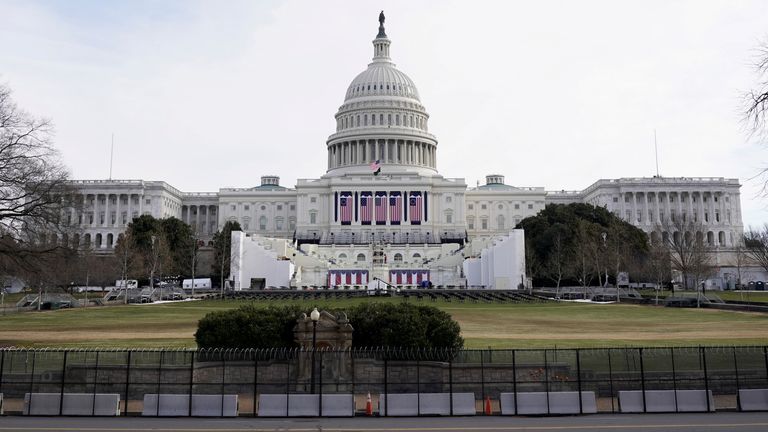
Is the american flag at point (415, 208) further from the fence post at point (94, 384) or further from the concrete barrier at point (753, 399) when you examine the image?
the concrete barrier at point (753, 399)

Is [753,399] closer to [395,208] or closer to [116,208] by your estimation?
[395,208]

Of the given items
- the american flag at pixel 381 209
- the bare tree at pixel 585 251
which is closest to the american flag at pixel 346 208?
the american flag at pixel 381 209

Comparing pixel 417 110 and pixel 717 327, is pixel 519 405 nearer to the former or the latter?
pixel 717 327

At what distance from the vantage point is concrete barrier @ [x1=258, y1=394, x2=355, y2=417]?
19812mm

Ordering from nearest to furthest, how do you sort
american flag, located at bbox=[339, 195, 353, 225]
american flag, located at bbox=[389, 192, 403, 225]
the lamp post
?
A: the lamp post → american flag, located at bbox=[389, 192, 403, 225] → american flag, located at bbox=[339, 195, 353, 225]

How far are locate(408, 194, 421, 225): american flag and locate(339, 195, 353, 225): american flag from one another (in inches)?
514

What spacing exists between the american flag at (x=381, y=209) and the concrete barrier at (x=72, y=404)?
12606cm

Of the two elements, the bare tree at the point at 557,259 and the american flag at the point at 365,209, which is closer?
the bare tree at the point at 557,259

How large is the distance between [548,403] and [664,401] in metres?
3.54

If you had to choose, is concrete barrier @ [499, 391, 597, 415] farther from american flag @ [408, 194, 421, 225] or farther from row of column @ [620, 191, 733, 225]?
row of column @ [620, 191, 733, 225]

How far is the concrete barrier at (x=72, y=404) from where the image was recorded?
19750mm

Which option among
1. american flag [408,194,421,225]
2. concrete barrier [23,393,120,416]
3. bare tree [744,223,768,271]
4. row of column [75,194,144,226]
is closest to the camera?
concrete barrier [23,393,120,416]

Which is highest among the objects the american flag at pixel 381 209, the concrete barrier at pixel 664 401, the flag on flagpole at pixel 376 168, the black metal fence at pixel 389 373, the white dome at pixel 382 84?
the white dome at pixel 382 84

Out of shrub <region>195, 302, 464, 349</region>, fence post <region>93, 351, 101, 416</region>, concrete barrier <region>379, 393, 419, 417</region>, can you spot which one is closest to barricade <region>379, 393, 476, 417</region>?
concrete barrier <region>379, 393, 419, 417</region>
